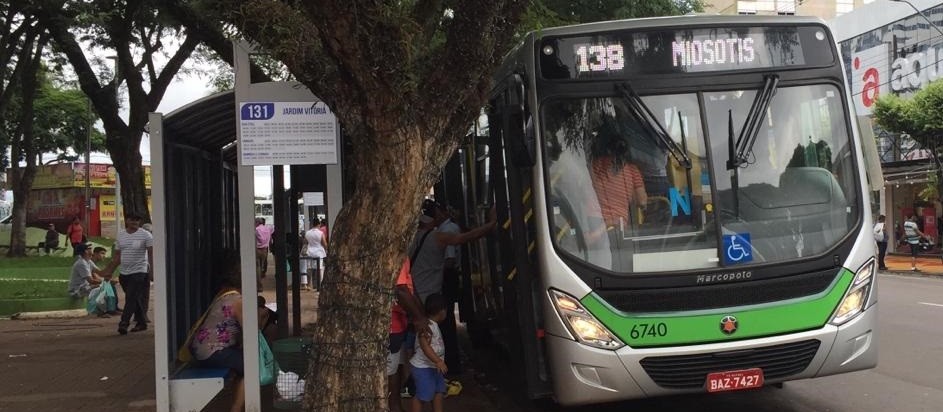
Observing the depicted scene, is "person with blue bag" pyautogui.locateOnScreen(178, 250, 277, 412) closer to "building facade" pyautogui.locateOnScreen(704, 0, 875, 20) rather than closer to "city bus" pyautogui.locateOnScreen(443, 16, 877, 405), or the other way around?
"city bus" pyautogui.locateOnScreen(443, 16, 877, 405)

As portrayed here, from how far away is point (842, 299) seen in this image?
521 centimetres

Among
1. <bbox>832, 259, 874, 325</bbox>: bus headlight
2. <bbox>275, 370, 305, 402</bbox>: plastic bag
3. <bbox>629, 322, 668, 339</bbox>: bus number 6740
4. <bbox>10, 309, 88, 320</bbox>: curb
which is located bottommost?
<bbox>10, 309, 88, 320</bbox>: curb

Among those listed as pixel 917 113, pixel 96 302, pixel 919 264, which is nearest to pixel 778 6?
pixel 919 264

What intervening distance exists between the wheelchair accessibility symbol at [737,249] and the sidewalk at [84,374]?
2.55 metres

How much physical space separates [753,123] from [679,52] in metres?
0.71

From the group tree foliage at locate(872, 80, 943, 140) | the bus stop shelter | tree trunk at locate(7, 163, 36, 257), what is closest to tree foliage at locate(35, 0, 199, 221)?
the bus stop shelter

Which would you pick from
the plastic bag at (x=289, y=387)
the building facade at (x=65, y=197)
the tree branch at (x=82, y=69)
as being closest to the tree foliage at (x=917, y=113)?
the tree branch at (x=82, y=69)

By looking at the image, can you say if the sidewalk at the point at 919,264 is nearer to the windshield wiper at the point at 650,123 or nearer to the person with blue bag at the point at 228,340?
the windshield wiper at the point at 650,123

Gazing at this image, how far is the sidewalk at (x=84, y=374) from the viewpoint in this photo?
6.71 meters

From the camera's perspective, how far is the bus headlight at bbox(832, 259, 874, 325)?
521 centimetres

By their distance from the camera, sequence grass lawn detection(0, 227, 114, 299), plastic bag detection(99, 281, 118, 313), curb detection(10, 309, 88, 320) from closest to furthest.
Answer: plastic bag detection(99, 281, 118, 313), curb detection(10, 309, 88, 320), grass lawn detection(0, 227, 114, 299)

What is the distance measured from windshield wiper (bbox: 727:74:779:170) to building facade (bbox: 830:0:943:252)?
19.9 m

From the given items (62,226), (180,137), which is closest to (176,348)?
(180,137)

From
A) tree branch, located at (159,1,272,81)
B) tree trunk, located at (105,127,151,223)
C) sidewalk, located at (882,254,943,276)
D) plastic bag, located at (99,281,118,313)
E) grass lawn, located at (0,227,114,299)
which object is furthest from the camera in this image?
sidewalk, located at (882,254,943,276)
